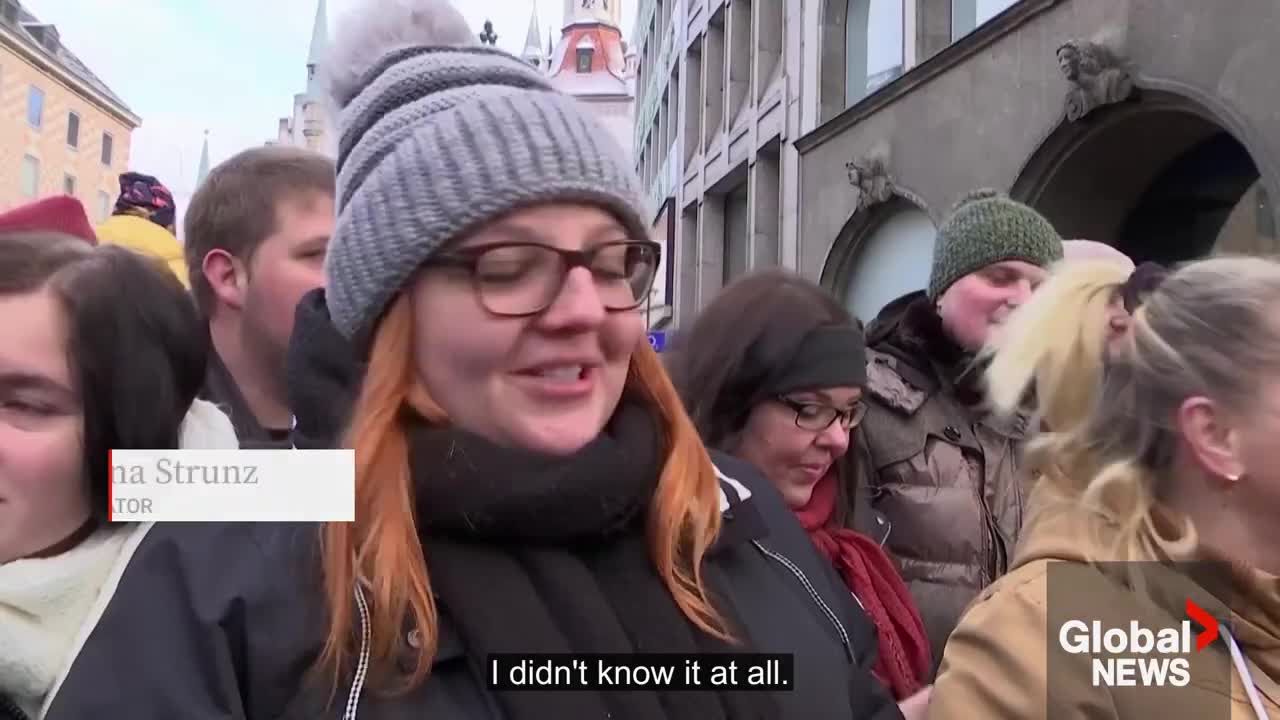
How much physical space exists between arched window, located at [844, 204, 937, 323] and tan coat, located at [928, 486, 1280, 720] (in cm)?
671

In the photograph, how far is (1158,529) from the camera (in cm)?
133

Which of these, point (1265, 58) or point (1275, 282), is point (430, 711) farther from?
point (1265, 58)

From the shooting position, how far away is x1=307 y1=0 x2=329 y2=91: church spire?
128 centimetres

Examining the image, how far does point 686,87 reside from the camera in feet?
60.0

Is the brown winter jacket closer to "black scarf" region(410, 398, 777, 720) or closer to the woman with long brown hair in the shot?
the woman with long brown hair

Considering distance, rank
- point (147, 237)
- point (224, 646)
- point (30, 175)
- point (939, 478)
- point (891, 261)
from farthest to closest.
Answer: point (891, 261) < point (30, 175) < point (939, 478) < point (147, 237) < point (224, 646)

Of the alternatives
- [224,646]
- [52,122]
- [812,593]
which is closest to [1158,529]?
[812,593]

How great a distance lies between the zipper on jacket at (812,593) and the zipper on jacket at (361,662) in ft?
1.72

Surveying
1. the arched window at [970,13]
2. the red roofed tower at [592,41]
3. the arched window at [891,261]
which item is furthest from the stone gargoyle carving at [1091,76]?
the red roofed tower at [592,41]

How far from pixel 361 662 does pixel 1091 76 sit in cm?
597

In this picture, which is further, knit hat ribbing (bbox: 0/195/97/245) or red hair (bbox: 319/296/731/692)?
knit hat ribbing (bbox: 0/195/97/245)

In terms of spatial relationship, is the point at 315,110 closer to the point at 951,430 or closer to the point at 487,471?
the point at 487,471

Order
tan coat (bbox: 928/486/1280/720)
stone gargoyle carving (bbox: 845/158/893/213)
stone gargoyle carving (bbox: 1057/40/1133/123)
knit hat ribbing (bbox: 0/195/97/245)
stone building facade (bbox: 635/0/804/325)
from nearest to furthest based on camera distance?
tan coat (bbox: 928/486/1280/720) < knit hat ribbing (bbox: 0/195/97/245) < stone gargoyle carving (bbox: 1057/40/1133/123) < stone gargoyle carving (bbox: 845/158/893/213) < stone building facade (bbox: 635/0/804/325)

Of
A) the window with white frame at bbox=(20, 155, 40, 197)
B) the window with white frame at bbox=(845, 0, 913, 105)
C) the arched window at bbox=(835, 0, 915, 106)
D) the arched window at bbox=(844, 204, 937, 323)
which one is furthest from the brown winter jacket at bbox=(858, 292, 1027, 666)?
the arched window at bbox=(835, 0, 915, 106)
